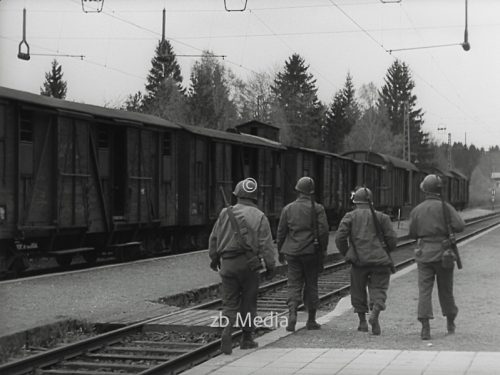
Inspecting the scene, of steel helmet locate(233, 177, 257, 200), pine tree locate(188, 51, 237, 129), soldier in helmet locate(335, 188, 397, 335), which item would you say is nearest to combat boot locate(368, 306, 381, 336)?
soldier in helmet locate(335, 188, 397, 335)

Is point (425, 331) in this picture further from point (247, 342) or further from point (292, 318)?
point (247, 342)

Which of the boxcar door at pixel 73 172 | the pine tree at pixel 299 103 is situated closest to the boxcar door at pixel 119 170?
the boxcar door at pixel 73 172

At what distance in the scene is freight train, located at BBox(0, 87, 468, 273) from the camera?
14539 mm

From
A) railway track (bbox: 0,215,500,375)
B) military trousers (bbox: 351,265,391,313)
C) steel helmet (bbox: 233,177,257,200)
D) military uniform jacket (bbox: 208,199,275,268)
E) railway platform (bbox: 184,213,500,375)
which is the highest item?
steel helmet (bbox: 233,177,257,200)

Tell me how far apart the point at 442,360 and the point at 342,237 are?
225cm

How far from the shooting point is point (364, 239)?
884cm

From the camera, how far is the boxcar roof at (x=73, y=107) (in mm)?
14304

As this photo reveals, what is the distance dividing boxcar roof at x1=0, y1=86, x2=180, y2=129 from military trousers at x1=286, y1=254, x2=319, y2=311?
7.13 m

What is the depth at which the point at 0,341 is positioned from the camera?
8.27 m

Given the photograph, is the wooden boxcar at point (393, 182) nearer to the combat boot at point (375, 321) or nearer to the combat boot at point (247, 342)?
the combat boot at point (375, 321)

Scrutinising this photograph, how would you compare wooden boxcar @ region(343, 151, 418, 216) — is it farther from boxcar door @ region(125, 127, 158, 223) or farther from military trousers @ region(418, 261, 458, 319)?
military trousers @ region(418, 261, 458, 319)

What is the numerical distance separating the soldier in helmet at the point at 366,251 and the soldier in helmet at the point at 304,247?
1.11 ft

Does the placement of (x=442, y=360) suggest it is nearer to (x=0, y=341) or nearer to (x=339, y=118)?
(x=0, y=341)

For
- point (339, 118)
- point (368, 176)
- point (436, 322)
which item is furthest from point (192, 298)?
point (339, 118)
